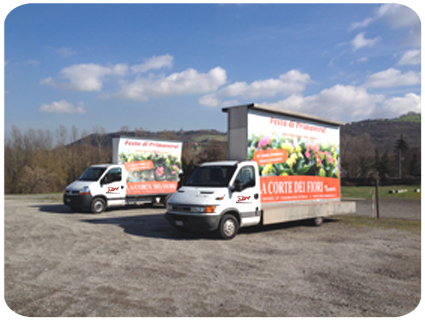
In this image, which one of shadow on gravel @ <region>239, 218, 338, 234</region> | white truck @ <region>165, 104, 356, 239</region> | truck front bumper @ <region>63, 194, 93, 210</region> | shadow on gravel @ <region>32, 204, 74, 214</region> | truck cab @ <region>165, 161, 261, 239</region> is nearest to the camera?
truck cab @ <region>165, 161, 261, 239</region>

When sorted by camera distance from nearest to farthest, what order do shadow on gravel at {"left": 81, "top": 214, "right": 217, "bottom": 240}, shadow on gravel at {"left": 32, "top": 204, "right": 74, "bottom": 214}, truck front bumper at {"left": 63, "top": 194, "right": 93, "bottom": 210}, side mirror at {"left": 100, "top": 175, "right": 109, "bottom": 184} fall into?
shadow on gravel at {"left": 81, "top": 214, "right": 217, "bottom": 240} → truck front bumper at {"left": 63, "top": 194, "right": 93, "bottom": 210} → side mirror at {"left": 100, "top": 175, "right": 109, "bottom": 184} → shadow on gravel at {"left": 32, "top": 204, "right": 74, "bottom": 214}

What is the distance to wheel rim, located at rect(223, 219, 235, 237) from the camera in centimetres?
963

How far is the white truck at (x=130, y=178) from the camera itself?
15.8 metres

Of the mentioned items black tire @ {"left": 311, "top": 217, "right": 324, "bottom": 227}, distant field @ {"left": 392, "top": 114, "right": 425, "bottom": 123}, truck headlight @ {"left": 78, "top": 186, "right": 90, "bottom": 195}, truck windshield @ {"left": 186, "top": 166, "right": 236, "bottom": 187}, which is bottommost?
black tire @ {"left": 311, "top": 217, "right": 324, "bottom": 227}

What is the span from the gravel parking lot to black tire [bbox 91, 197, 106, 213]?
4.52 m

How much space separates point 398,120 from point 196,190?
17477 cm

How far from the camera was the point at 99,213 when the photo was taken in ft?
51.9

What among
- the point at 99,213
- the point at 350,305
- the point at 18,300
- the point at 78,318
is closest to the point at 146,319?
the point at 78,318

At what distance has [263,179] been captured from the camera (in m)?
10.7

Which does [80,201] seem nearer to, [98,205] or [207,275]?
[98,205]

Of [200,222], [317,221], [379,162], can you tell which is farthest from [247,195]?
[379,162]

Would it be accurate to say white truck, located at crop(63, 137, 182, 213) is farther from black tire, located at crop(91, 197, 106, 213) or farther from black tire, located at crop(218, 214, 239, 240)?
black tire, located at crop(218, 214, 239, 240)

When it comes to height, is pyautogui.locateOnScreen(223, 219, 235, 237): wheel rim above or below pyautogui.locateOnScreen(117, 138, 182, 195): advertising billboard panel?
below

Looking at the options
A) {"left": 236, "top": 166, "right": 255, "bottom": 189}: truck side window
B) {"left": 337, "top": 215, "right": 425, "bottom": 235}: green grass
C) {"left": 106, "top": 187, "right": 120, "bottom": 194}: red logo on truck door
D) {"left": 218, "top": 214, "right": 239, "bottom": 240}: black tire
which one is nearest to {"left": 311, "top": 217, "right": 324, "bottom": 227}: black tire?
{"left": 337, "top": 215, "right": 425, "bottom": 235}: green grass
